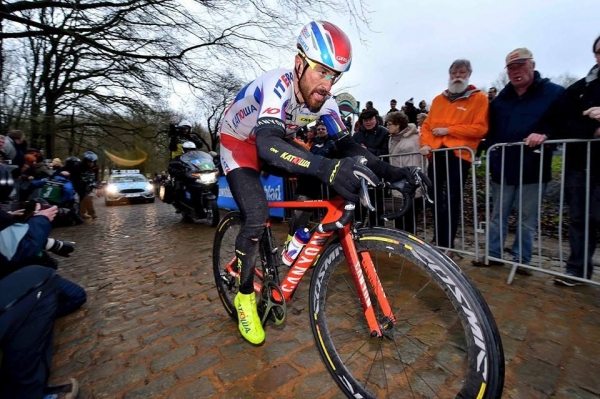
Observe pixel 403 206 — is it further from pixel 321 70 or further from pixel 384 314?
pixel 321 70

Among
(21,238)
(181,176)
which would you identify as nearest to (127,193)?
(181,176)

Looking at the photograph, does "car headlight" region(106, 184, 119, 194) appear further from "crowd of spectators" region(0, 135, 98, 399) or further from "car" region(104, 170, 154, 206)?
"crowd of spectators" region(0, 135, 98, 399)

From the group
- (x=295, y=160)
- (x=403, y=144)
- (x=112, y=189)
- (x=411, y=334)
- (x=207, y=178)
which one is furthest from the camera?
(x=112, y=189)

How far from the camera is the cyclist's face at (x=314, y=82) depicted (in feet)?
6.32

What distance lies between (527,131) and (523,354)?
2404mm

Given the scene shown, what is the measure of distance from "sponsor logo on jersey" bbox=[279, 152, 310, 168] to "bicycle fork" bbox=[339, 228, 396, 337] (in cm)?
44

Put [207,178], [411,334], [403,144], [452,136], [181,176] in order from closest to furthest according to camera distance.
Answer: [411,334], [452,136], [403,144], [207,178], [181,176]

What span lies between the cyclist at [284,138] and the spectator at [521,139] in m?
2.28

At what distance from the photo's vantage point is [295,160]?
165 cm

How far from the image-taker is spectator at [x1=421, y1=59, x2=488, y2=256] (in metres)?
3.80

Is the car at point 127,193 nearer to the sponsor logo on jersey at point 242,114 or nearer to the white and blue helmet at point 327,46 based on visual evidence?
the sponsor logo on jersey at point 242,114

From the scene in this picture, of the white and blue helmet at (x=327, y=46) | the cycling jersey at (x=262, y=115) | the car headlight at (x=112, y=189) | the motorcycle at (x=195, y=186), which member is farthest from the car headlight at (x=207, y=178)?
the car headlight at (x=112, y=189)

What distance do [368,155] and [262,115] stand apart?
0.76m

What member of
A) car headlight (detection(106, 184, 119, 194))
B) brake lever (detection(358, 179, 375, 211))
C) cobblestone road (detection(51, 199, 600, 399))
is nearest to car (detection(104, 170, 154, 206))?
car headlight (detection(106, 184, 119, 194))
